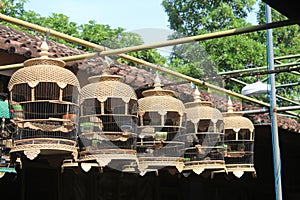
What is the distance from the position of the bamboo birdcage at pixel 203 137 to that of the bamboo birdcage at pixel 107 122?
62 cm

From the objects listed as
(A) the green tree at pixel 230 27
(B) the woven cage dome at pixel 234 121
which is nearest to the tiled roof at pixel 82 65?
(B) the woven cage dome at pixel 234 121

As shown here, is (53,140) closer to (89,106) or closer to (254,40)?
(89,106)

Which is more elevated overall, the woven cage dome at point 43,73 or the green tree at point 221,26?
the green tree at point 221,26

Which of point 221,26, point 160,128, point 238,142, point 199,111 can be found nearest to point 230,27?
point 221,26

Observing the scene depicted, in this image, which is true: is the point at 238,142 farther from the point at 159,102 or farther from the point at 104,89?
the point at 104,89

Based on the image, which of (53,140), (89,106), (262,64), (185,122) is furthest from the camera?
(262,64)

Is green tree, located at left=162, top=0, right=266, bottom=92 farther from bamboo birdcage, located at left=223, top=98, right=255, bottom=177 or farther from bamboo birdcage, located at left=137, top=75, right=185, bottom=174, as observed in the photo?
bamboo birdcage, located at left=137, top=75, right=185, bottom=174

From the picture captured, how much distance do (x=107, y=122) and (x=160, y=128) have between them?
450 millimetres

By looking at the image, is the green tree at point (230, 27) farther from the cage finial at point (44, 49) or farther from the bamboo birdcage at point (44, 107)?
the cage finial at point (44, 49)

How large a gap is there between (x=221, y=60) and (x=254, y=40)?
189cm

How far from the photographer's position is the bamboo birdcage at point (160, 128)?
12.8 feet

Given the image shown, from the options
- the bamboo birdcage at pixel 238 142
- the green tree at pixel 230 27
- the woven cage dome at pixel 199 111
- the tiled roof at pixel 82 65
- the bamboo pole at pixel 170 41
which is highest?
the green tree at pixel 230 27

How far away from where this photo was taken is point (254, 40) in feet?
59.4

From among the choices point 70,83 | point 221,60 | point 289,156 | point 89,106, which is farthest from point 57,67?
point 221,60
